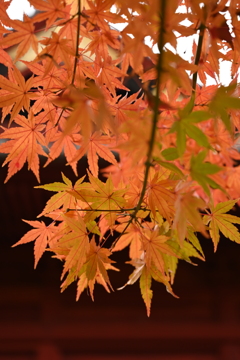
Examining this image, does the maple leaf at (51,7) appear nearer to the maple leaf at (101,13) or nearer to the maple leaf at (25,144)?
the maple leaf at (101,13)

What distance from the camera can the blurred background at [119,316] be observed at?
2744mm

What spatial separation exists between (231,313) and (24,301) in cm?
137

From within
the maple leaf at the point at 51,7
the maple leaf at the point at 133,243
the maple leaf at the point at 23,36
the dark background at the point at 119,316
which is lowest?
the dark background at the point at 119,316

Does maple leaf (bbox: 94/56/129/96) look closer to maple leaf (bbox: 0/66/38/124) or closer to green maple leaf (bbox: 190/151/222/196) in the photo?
maple leaf (bbox: 0/66/38/124)

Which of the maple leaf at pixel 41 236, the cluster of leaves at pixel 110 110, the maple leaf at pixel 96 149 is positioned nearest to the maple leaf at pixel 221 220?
the cluster of leaves at pixel 110 110

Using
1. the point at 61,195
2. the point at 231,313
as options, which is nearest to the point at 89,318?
the point at 231,313

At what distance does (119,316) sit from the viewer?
9.22 ft

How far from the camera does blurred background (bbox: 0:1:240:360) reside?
274 cm

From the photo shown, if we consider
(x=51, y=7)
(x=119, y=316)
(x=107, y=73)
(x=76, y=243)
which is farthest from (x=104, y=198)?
(x=119, y=316)

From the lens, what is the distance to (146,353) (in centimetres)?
280

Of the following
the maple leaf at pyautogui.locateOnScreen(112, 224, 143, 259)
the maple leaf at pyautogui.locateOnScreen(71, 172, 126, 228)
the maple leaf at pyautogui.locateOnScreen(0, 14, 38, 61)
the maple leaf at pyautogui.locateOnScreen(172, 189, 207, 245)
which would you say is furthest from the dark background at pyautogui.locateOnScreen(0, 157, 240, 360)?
the maple leaf at pyautogui.locateOnScreen(172, 189, 207, 245)

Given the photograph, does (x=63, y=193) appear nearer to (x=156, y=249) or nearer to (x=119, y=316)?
(x=156, y=249)

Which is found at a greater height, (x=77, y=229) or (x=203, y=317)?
(x=77, y=229)

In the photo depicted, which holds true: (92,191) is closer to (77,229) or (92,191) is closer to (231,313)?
(77,229)
